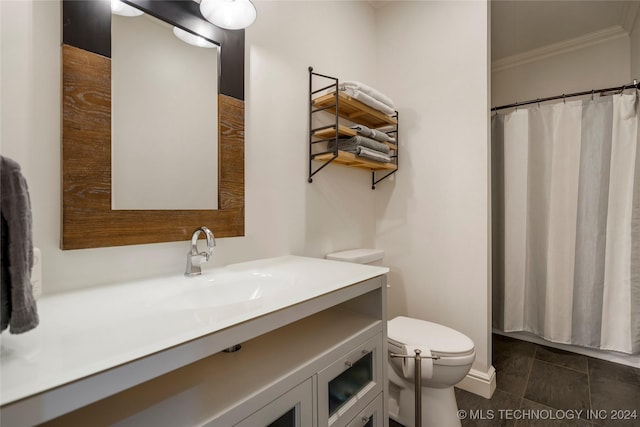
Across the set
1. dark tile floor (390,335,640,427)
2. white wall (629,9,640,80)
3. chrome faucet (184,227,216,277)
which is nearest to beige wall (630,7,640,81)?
white wall (629,9,640,80)

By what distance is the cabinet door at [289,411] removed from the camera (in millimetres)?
738

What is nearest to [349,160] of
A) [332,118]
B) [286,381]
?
[332,118]

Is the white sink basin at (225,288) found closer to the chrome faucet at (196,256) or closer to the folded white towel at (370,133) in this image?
the chrome faucet at (196,256)

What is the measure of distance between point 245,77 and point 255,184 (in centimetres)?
48

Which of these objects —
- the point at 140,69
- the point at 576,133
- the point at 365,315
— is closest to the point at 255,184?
the point at 140,69

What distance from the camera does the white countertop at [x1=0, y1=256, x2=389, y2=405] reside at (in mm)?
467

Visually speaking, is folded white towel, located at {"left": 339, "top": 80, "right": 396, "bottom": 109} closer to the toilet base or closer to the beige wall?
the toilet base

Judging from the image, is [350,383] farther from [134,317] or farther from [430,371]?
[134,317]

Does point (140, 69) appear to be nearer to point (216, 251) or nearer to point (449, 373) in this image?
point (216, 251)

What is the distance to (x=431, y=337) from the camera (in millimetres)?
1481

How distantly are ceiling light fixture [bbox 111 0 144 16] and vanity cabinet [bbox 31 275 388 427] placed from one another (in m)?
1.07

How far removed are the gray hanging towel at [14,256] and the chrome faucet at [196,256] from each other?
585 mm

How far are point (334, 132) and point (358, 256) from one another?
0.73 m

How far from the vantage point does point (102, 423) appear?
0.64 meters
